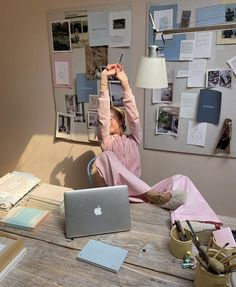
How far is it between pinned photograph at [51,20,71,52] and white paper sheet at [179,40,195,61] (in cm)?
88

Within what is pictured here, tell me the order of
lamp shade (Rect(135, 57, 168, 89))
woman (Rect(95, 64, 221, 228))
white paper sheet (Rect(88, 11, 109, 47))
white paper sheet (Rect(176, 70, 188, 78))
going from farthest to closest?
white paper sheet (Rect(88, 11, 109, 47))
white paper sheet (Rect(176, 70, 188, 78))
woman (Rect(95, 64, 221, 228))
lamp shade (Rect(135, 57, 168, 89))

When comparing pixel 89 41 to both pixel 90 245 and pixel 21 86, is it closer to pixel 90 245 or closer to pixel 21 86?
pixel 21 86

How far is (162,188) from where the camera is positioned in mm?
1466

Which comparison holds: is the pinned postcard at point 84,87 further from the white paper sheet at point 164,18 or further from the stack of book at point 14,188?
the stack of book at point 14,188

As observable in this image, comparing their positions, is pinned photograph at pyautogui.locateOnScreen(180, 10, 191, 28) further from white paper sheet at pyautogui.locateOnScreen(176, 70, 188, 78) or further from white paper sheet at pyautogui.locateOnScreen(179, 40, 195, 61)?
white paper sheet at pyautogui.locateOnScreen(176, 70, 188, 78)

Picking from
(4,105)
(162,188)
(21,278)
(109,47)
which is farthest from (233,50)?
(4,105)

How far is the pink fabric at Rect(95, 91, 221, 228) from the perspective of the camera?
1281mm

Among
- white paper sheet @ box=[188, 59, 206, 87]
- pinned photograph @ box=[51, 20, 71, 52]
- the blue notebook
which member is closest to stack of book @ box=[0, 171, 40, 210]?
the blue notebook

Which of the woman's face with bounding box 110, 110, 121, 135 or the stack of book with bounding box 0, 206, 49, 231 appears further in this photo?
the woman's face with bounding box 110, 110, 121, 135

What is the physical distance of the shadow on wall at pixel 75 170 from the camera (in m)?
2.38

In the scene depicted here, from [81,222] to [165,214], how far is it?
0.42m

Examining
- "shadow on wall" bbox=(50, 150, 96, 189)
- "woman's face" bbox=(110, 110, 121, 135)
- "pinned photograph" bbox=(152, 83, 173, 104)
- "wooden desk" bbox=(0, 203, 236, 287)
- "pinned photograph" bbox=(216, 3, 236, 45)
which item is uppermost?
"pinned photograph" bbox=(216, 3, 236, 45)

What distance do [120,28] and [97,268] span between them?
1610 mm

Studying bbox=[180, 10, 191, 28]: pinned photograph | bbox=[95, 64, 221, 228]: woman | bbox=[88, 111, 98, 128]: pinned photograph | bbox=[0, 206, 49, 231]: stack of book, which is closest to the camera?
bbox=[0, 206, 49, 231]: stack of book
